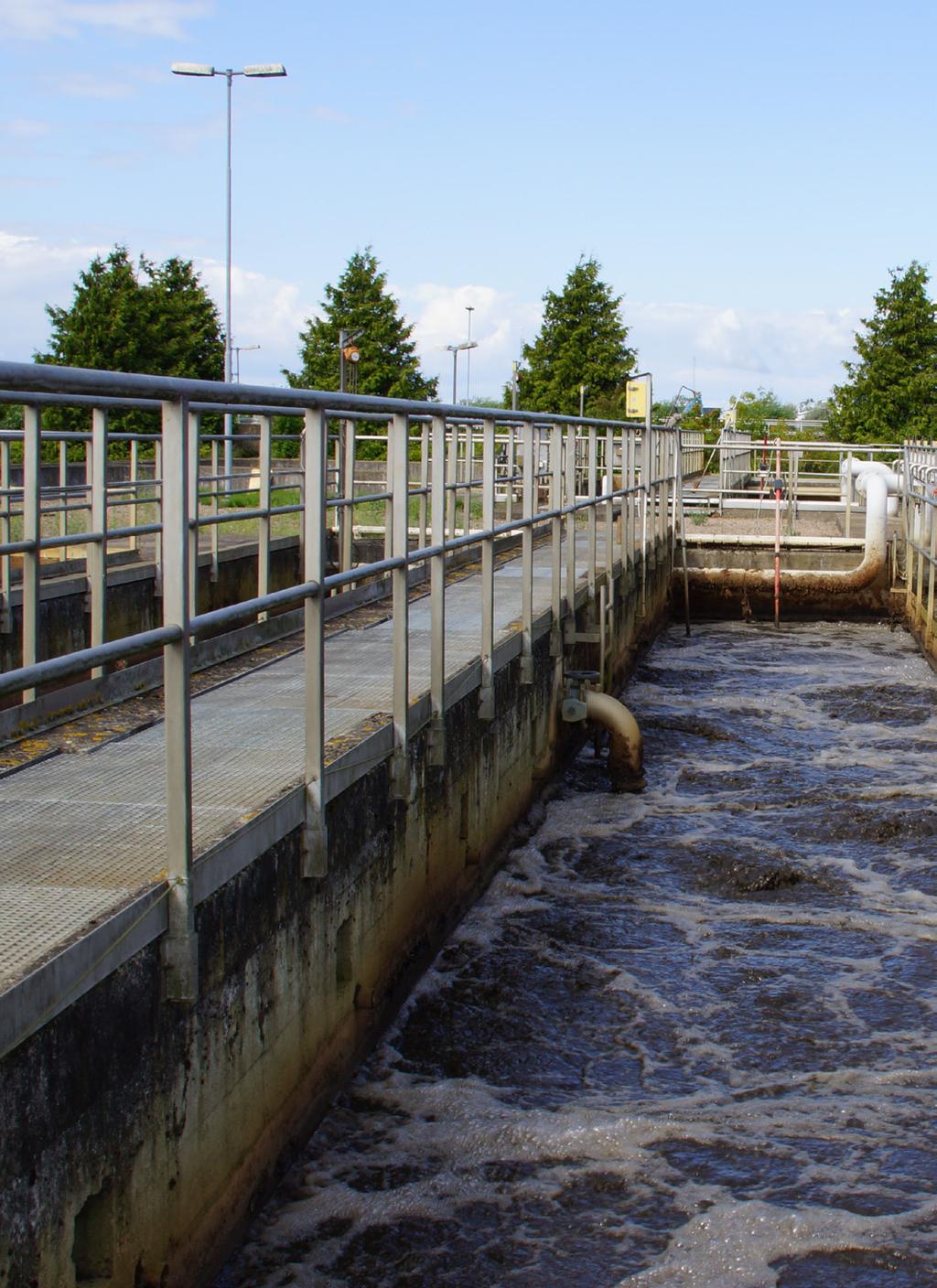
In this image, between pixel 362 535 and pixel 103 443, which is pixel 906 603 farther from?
pixel 103 443

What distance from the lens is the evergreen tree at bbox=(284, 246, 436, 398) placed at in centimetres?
4988

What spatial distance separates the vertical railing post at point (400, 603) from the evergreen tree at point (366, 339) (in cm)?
4406

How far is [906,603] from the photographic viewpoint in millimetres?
19266

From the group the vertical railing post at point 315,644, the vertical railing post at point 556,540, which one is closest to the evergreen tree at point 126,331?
the vertical railing post at point 556,540

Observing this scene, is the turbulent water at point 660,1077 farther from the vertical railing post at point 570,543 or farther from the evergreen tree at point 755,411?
the evergreen tree at point 755,411

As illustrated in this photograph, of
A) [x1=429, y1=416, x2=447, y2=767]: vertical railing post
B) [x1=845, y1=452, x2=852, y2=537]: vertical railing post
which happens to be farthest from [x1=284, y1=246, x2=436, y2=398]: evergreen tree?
[x1=429, y1=416, x2=447, y2=767]: vertical railing post

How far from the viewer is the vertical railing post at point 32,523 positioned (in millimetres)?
6922

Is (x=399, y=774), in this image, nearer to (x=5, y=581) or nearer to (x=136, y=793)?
(x=136, y=793)

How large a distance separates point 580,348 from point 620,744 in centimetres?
4747

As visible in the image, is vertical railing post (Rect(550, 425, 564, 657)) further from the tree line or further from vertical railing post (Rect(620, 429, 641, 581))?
the tree line

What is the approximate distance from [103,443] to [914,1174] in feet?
15.5

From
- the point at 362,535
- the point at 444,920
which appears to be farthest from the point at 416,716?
the point at 362,535

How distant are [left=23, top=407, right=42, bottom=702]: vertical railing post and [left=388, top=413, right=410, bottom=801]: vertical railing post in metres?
→ 1.89

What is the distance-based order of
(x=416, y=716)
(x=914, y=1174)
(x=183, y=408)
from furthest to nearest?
(x=416, y=716), (x=914, y=1174), (x=183, y=408)
